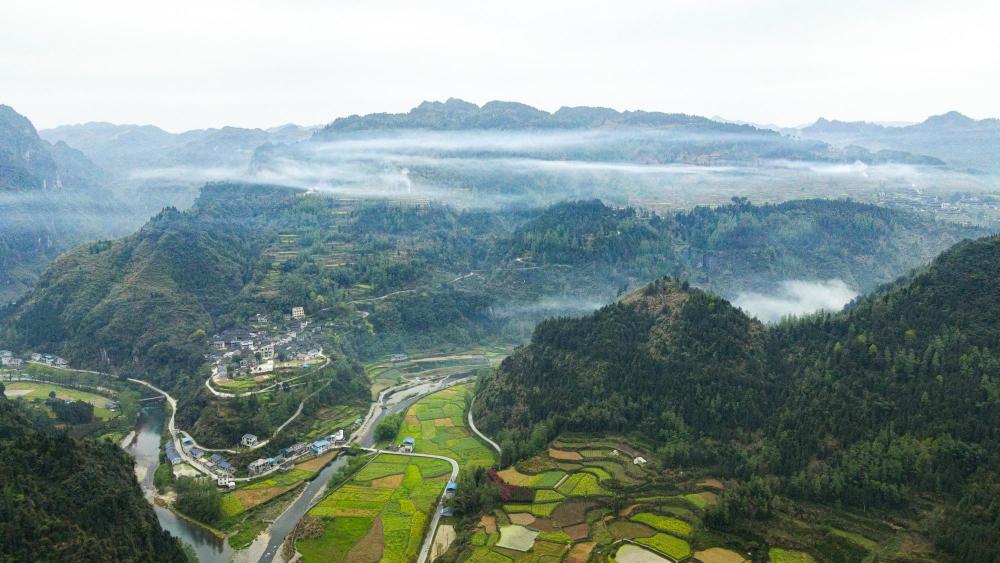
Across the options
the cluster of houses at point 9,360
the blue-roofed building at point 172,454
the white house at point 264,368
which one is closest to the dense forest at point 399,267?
the cluster of houses at point 9,360

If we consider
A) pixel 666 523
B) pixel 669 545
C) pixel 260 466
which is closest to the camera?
pixel 669 545

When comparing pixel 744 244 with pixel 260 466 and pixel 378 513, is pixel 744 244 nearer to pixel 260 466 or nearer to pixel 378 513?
pixel 378 513

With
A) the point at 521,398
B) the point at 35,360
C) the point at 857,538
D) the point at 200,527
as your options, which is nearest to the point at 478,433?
the point at 521,398

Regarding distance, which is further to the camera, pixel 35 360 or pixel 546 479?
pixel 35 360

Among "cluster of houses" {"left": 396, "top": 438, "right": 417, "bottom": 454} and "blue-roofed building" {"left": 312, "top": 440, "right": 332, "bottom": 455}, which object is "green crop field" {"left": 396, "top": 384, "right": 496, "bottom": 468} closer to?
"cluster of houses" {"left": 396, "top": 438, "right": 417, "bottom": 454}

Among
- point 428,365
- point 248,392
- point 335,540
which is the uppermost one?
point 248,392

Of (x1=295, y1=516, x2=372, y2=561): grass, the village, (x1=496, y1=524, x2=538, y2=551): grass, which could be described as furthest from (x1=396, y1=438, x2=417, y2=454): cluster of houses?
(x1=496, y1=524, x2=538, y2=551): grass
